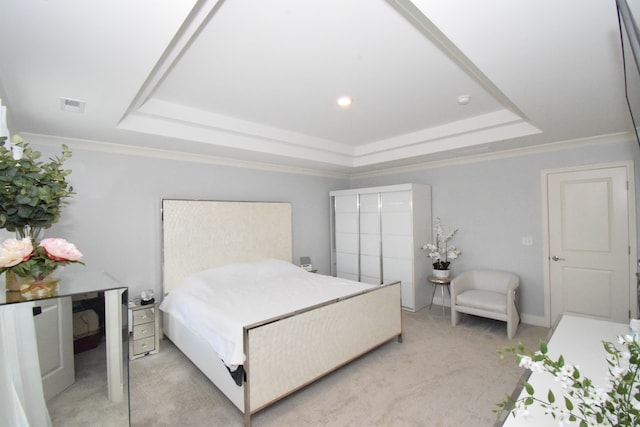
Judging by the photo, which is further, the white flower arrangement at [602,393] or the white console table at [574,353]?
the white console table at [574,353]

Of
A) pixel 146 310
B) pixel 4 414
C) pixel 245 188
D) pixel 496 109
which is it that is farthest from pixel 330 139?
pixel 4 414

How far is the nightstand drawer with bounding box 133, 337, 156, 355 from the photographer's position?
3053 millimetres

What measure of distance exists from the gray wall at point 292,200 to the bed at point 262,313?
9.5 inches

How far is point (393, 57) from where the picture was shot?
2068mm

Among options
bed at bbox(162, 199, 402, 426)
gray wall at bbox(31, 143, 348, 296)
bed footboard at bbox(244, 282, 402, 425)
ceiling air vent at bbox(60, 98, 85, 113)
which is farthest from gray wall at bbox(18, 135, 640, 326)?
bed footboard at bbox(244, 282, 402, 425)

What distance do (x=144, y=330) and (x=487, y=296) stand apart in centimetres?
393

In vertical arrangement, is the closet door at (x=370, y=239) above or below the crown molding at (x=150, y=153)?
below

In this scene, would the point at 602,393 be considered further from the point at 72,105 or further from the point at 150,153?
the point at 150,153

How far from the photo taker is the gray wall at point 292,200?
3.15 m

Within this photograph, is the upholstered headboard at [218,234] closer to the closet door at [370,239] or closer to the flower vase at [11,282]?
the closet door at [370,239]

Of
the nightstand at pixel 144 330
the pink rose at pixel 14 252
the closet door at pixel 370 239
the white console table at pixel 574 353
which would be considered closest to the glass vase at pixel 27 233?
the pink rose at pixel 14 252

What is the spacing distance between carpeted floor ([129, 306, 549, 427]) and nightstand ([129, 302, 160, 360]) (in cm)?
10

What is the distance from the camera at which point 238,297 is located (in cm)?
297

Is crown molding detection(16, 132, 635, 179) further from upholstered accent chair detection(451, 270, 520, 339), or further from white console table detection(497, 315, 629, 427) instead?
white console table detection(497, 315, 629, 427)
